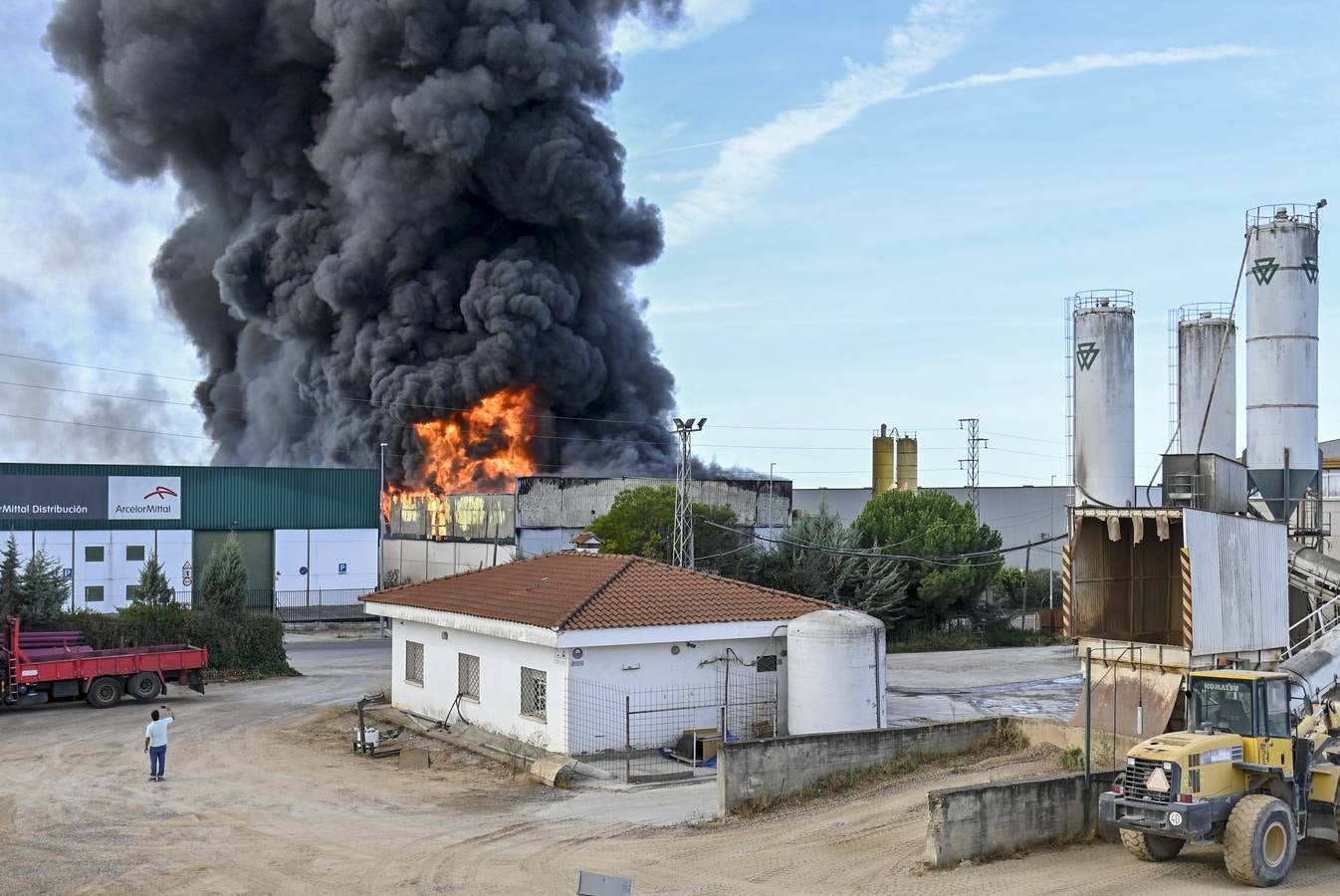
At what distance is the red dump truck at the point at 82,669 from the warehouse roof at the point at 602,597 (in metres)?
5.43

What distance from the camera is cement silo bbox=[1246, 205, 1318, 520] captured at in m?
32.7

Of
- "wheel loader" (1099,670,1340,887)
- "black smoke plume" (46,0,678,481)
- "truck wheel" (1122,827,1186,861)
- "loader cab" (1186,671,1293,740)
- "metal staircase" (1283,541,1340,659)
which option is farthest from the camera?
"black smoke plume" (46,0,678,481)

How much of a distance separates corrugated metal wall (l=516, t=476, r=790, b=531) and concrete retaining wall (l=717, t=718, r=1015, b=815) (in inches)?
1239

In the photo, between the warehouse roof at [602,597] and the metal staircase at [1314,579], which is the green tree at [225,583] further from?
the metal staircase at [1314,579]

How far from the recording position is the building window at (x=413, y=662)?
27875 mm

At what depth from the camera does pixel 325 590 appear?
54.0 m

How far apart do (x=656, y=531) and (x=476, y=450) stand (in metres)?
25.0

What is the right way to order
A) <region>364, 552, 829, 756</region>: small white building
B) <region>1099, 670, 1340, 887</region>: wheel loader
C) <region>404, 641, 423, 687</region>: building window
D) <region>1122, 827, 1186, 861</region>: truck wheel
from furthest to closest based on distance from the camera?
<region>404, 641, 423, 687</region>: building window
<region>364, 552, 829, 756</region>: small white building
<region>1122, 827, 1186, 861</region>: truck wheel
<region>1099, 670, 1340, 887</region>: wheel loader

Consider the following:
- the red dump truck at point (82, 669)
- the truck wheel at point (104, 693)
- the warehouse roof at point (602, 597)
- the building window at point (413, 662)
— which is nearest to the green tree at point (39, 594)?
the red dump truck at point (82, 669)

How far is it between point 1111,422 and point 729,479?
2220 centimetres

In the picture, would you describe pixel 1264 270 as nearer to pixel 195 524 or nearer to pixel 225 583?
pixel 225 583

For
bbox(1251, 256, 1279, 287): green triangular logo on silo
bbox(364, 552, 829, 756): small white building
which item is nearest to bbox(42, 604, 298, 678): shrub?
bbox(364, 552, 829, 756): small white building

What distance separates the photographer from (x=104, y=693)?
29.0 metres

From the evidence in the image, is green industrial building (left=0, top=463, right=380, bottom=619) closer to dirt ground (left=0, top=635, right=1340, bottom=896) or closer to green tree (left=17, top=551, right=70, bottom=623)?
green tree (left=17, top=551, right=70, bottom=623)
